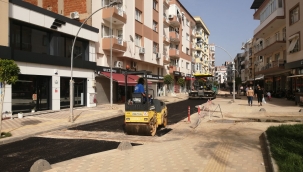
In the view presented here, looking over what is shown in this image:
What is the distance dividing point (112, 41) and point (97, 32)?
1574 millimetres

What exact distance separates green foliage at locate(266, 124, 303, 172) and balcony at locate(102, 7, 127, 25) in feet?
58.9

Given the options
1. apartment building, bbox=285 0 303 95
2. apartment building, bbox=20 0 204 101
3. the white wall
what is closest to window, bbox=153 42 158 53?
apartment building, bbox=20 0 204 101

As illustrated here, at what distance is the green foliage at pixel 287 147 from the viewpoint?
470cm

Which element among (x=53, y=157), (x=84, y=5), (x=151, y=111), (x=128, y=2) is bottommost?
(x=53, y=157)

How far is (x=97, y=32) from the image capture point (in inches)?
869

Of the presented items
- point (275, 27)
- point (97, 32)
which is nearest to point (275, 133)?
point (97, 32)

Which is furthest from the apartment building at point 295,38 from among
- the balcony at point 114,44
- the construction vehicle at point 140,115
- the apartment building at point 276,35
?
the construction vehicle at point 140,115

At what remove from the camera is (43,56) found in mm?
16500

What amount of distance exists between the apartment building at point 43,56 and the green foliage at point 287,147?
13.7 meters

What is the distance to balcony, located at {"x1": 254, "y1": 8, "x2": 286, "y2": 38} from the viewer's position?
27516 mm

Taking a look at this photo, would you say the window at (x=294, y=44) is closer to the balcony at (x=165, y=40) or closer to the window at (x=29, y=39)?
the balcony at (x=165, y=40)

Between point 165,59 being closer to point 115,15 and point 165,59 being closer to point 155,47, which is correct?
point 155,47

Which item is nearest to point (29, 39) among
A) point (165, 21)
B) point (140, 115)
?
point (140, 115)

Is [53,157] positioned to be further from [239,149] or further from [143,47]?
[143,47]
